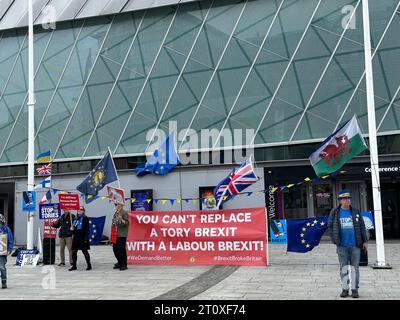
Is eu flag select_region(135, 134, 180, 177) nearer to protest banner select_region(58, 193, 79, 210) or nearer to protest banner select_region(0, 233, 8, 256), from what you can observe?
protest banner select_region(58, 193, 79, 210)

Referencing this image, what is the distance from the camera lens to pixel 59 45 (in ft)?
78.0

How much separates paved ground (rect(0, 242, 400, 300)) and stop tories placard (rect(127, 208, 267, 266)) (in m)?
0.38

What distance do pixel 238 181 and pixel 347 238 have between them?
521 centimetres

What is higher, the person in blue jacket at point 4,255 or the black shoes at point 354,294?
the person in blue jacket at point 4,255

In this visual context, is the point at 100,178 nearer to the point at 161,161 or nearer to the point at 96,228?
the point at 96,228

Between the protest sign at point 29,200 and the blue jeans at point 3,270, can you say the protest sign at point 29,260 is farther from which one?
the blue jeans at point 3,270

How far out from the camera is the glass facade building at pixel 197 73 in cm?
1878

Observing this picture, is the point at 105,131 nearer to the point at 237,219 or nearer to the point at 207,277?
the point at 237,219

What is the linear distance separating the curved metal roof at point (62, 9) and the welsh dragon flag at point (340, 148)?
12.0 metres

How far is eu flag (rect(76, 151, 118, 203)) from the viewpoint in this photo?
1432cm

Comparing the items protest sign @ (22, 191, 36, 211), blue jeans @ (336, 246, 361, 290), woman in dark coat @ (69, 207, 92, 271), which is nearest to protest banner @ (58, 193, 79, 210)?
woman in dark coat @ (69, 207, 92, 271)

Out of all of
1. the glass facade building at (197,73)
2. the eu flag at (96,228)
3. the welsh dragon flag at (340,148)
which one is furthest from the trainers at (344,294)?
the glass facade building at (197,73)
